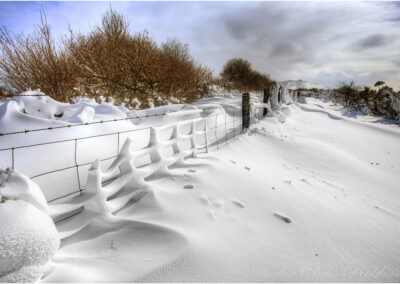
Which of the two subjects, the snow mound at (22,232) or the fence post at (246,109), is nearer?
the snow mound at (22,232)

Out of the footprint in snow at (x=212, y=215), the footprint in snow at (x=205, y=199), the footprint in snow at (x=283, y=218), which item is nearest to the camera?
the footprint in snow at (x=212, y=215)

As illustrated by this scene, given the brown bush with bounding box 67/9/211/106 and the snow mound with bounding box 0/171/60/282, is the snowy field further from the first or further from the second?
the brown bush with bounding box 67/9/211/106

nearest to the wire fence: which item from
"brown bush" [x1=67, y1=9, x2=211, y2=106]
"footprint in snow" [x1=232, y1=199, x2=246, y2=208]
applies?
"footprint in snow" [x1=232, y1=199, x2=246, y2=208]

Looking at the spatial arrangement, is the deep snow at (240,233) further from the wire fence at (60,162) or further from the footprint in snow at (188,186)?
the wire fence at (60,162)

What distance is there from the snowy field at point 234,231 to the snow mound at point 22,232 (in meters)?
0.18

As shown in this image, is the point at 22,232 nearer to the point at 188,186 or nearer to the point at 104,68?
the point at 188,186

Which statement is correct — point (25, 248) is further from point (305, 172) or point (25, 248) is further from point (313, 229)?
point (305, 172)

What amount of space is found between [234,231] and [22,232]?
1620 millimetres

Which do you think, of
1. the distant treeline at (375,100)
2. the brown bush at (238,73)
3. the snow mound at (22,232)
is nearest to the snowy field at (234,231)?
the snow mound at (22,232)

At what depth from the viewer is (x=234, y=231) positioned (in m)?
1.99

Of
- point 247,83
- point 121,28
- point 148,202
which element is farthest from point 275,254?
point 247,83

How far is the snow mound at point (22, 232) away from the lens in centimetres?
108

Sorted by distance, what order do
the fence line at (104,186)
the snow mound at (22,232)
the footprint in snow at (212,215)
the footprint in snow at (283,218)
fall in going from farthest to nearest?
the footprint in snow at (283,218) < the footprint in snow at (212,215) < the fence line at (104,186) < the snow mound at (22,232)

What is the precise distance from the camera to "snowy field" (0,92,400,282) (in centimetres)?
154
